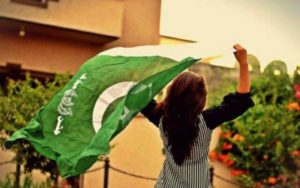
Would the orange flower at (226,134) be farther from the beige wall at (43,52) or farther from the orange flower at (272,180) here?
the beige wall at (43,52)

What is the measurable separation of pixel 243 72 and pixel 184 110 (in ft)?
1.32

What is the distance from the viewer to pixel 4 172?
1009 centimetres

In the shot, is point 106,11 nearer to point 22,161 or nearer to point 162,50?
point 22,161

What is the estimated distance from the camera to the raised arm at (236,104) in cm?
392

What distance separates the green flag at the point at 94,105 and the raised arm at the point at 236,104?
371 millimetres

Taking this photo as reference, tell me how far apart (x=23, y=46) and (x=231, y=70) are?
3.71 metres

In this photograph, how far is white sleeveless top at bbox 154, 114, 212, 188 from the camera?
3922 mm

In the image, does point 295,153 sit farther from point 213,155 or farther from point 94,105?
point 94,105

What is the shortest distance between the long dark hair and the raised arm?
8 cm

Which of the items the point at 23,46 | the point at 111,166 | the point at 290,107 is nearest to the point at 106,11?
the point at 23,46

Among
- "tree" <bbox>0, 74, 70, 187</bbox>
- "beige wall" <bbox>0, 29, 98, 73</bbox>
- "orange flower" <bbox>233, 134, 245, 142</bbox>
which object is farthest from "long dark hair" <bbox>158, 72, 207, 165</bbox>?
"orange flower" <bbox>233, 134, 245, 142</bbox>

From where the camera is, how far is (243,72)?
3996mm

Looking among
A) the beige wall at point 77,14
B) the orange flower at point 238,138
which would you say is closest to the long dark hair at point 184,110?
the beige wall at point 77,14

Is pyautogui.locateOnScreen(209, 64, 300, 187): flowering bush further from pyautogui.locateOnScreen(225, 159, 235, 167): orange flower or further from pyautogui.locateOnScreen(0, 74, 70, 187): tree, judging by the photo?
pyautogui.locateOnScreen(0, 74, 70, 187): tree
